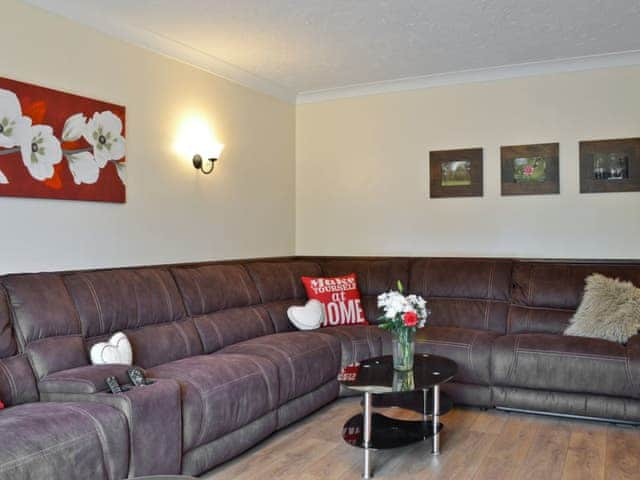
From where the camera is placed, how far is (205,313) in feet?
12.1

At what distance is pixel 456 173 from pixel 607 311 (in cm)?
169

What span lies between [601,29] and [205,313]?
3142 mm

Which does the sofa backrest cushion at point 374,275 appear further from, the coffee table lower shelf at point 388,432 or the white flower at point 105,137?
the white flower at point 105,137

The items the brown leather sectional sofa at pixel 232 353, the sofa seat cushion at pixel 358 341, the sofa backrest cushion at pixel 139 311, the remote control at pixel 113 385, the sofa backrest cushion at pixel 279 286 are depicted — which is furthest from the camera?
the sofa backrest cushion at pixel 279 286

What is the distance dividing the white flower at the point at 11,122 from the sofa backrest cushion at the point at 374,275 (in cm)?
270

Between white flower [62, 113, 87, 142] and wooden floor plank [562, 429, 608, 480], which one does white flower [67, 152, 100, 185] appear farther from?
wooden floor plank [562, 429, 608, 480]

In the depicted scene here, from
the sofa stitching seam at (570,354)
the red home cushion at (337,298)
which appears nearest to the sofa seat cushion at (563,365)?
the sofa stitching seam at (570,354)

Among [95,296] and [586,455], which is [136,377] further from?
[586,455]

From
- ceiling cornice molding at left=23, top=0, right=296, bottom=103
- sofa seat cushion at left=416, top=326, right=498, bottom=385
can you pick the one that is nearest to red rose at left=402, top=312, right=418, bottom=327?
sofa seat cushion at left=416, top=326, right=498, bottom=385

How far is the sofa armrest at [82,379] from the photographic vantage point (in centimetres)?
244

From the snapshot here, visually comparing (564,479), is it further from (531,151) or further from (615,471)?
(531,151)

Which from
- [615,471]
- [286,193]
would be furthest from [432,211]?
[615,471]

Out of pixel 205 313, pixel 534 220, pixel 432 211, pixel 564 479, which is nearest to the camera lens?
pixel 564 479

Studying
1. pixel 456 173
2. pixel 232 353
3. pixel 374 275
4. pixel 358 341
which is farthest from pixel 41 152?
pixel 456 173
